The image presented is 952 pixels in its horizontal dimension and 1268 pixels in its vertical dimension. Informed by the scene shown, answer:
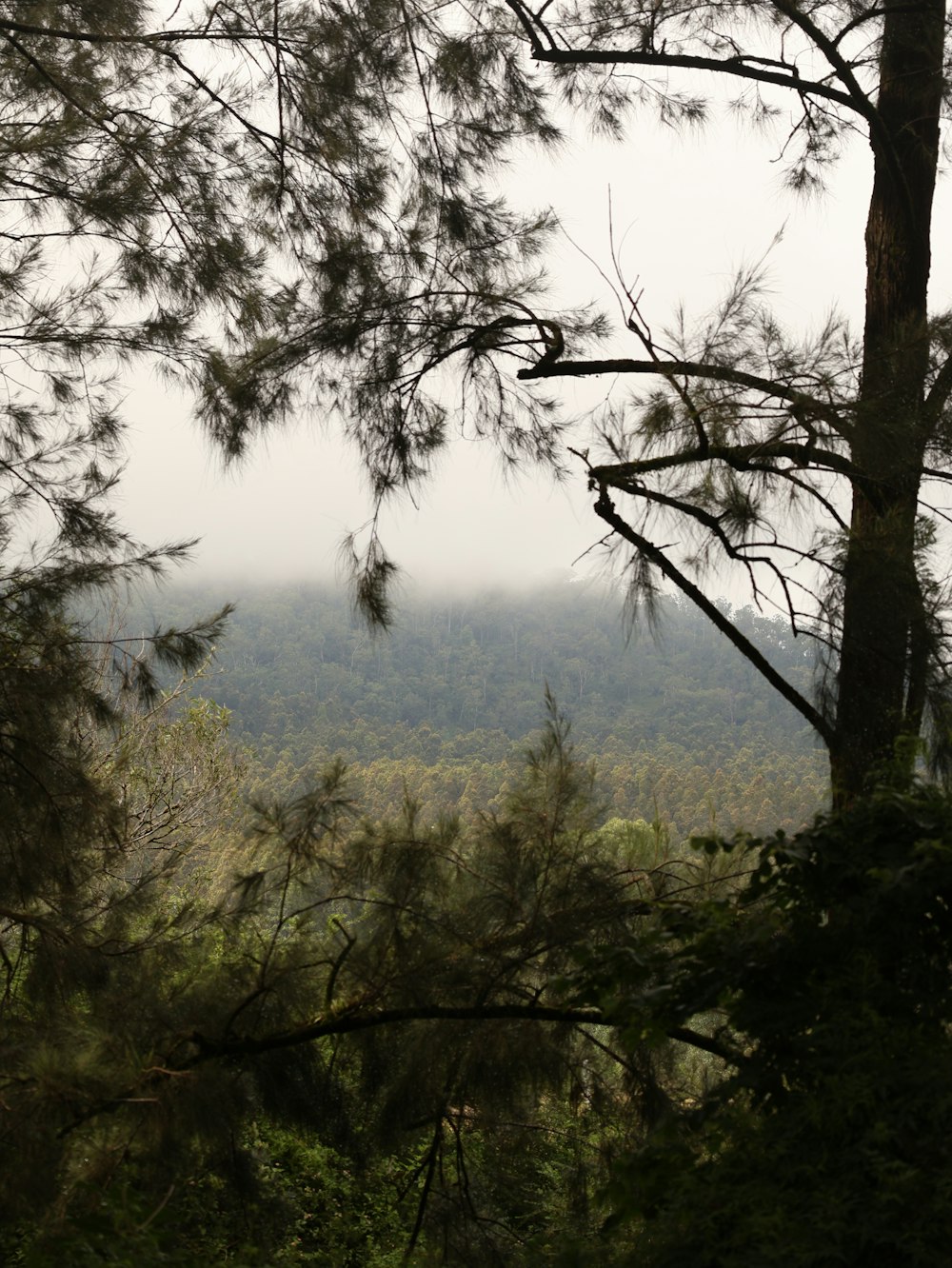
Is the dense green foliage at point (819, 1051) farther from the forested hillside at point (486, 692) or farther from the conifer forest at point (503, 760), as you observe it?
the forested hillside at point (486, 692)

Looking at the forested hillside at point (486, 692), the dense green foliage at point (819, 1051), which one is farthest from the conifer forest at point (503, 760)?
the forested hillside at point (486, 692)

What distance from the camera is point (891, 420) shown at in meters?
2.51

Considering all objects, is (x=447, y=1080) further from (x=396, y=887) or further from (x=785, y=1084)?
Answer: (x=785, y=1084)

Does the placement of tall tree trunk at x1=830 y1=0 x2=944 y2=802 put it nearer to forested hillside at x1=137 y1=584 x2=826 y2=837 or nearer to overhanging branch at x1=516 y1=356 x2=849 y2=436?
overhanging branch at x1=516 y1=356 x2=849 y2=436

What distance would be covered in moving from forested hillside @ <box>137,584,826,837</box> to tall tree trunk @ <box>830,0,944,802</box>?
613 centimetres

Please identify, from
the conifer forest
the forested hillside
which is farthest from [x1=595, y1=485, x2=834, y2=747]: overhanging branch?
the forested hillside

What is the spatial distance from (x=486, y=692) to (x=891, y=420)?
110ft

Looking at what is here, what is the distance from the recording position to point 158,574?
12.7 ft

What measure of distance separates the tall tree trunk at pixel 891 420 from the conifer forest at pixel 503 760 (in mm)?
12

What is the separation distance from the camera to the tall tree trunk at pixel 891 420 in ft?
8.23

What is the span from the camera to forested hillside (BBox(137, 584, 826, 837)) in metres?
17.2

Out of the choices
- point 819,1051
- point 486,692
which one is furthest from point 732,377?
point 486,692

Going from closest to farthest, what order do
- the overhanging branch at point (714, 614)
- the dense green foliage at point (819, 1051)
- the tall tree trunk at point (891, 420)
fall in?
the dense green foliage at point (819, 1051) → the tall tree trunk at point (891, 420) → the overhanging branch at point (714, 614)

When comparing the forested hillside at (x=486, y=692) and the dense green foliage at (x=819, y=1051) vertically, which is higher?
the forested hillside at (x=486, y=692)
